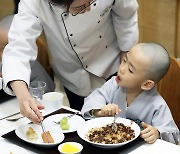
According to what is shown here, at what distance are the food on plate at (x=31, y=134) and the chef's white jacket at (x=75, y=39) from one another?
0.70ft

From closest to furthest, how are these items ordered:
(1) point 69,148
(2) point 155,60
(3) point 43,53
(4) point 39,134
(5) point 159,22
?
(1) point 69,148 < (4) point 39,134 < (2) point 155,60 < (3) point 43,53 < (5) point 159,22

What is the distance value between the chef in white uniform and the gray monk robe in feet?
0.91

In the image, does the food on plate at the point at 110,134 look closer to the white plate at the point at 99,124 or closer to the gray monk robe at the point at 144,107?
the white plate at the point at 99,124

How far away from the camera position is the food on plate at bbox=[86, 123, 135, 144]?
55.1 inches

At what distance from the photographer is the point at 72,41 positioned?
186 cm

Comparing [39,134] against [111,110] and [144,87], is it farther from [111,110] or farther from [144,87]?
[144,87]

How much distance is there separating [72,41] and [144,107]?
0.48 metres

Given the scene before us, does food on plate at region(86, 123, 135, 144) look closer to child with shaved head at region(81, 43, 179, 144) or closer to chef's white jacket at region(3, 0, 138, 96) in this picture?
child with shaved head at region(81, 43, 179, 144)

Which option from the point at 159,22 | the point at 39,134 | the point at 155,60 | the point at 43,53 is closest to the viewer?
the point at 39,134

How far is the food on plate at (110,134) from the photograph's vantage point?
1.40 m

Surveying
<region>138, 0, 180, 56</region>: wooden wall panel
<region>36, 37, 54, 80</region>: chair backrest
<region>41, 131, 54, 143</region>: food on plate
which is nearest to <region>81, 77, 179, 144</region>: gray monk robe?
<region>41, 131, 54, 143</region>: food on plate

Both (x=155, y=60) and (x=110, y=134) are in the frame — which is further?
(x=155, y=60)

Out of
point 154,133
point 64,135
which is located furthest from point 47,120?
point 154,133

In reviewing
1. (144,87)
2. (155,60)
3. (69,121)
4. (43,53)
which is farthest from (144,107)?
(43,53)
